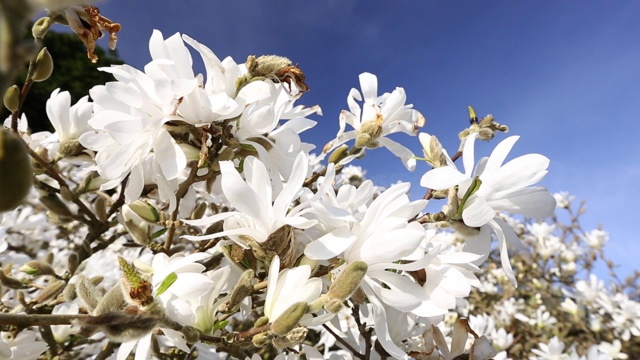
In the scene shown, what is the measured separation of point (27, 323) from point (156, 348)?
39 cm

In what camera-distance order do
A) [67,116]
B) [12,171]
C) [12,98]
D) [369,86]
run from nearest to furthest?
1. [12,171]
2. [12,98]
3. [67,116]
4. [369,86]

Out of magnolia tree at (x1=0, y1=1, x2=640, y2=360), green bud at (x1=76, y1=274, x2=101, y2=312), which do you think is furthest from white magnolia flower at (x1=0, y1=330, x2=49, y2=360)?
green bud at (x1=76, y1=274, x2=101, y2=312)

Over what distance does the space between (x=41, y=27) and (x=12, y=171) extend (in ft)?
1.62

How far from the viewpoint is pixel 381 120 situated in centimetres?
78

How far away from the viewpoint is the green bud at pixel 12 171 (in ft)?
0.60

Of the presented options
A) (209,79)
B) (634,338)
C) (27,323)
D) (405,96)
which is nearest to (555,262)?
(634,338)

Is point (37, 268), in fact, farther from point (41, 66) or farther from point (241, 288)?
point (241, 288)

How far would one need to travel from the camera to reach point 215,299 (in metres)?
0.52

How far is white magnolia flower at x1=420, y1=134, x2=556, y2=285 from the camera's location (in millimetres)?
492

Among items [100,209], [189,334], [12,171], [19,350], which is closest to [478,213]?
[189,334]

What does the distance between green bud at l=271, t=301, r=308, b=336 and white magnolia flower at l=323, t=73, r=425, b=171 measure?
1.41 feet

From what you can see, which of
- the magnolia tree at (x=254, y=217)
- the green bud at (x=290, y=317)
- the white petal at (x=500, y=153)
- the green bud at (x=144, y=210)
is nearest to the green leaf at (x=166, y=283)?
the magnolia tree at (x=254, y=217)

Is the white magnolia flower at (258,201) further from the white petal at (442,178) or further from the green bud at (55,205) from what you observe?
the green bud at (55,205)

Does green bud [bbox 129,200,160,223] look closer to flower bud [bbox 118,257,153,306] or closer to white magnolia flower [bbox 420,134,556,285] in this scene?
flower bud [bbox 118,257,153,306]
